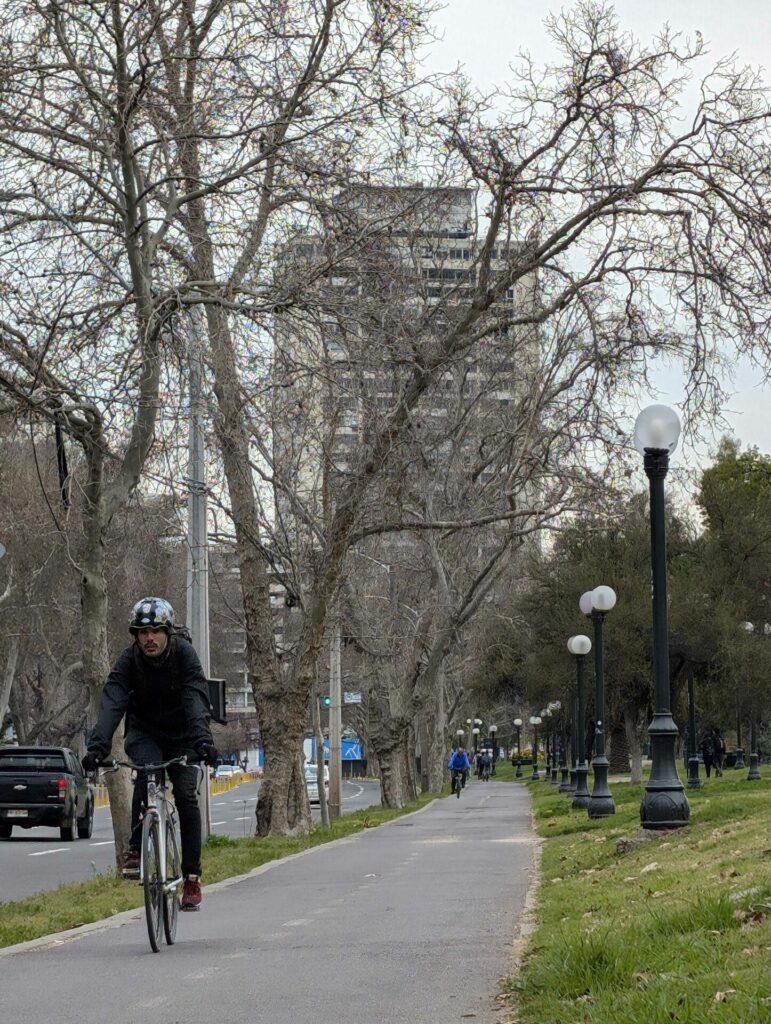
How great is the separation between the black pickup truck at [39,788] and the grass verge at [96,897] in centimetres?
1079

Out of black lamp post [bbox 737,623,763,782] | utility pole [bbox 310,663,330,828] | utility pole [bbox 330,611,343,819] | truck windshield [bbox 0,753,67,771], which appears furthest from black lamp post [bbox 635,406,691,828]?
black lamp post [bbox 737,623,763,782]

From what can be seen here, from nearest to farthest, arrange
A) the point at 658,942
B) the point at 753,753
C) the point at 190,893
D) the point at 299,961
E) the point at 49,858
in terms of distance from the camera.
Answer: the point at 658,942 → the point at 299,961 → the point at 190,893 → the point at 49,858 → the point at 753,753

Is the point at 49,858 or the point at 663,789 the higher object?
the point at 663,789

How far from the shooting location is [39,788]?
3459cm

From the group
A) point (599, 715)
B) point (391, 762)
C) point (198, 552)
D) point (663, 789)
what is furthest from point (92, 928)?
point (391, 762)

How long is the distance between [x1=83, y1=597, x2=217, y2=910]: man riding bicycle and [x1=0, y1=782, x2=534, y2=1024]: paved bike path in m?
0.66

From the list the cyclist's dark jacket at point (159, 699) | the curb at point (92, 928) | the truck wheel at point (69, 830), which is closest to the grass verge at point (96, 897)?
the curb at point (92, 928)

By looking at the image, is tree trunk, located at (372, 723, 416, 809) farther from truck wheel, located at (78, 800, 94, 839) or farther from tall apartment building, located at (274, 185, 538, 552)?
truck wheel, located at (78, 800, 94, 839)

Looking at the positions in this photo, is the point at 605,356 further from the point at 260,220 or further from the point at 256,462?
the point at 256,462

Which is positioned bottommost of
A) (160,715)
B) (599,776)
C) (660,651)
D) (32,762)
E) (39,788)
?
(39,788)

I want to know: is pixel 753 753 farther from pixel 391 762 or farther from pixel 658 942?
pixel 658 942

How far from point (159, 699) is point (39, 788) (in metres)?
26.0

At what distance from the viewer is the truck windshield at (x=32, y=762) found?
3466 cm

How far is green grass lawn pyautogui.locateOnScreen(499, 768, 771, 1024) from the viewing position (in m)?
6.12
